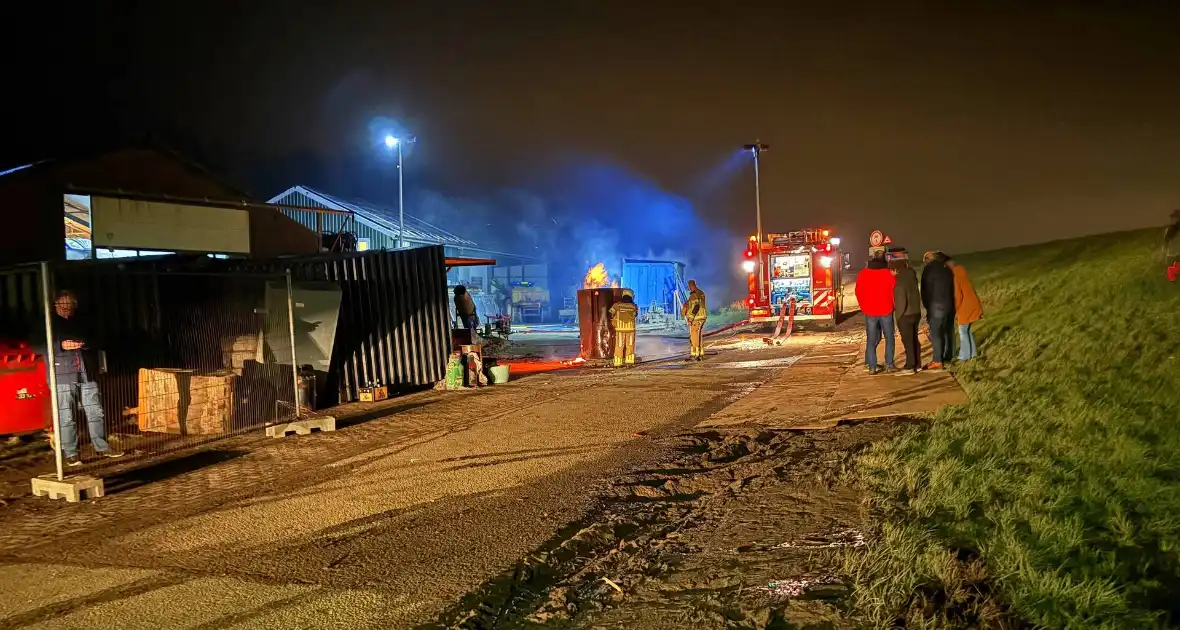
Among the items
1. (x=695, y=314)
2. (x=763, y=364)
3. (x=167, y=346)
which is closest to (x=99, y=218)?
(x=167, y=346)

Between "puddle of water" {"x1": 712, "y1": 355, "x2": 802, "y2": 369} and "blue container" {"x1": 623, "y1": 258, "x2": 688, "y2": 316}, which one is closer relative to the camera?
"puddle of water" {"x1": 712, "y1": 355, "x2": 802, "y2": 369}

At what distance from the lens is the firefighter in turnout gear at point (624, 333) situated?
16.0 meters

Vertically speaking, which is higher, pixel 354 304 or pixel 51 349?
pixel 354 304

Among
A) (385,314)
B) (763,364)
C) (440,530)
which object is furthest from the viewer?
(763,364)

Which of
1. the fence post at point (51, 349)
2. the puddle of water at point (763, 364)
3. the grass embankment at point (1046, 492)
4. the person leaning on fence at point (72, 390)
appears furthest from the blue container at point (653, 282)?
the fence post at point (51, 349)

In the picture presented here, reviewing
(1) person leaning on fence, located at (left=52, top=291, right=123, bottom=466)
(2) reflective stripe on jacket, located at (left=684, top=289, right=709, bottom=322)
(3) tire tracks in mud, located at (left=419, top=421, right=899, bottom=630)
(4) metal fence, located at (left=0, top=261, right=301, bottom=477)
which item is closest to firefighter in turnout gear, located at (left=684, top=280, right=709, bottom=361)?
(2) reflective stripe on jacket, located at (left=684, top=289, right=709, bottom=322)

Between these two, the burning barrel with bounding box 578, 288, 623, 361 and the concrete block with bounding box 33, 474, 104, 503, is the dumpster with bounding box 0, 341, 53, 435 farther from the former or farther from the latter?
the burning barrel with bounding box 578, 288, 623, 361

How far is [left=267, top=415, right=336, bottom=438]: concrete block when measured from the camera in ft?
31.4

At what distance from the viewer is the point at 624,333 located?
16062 mm

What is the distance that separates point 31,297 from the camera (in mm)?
11047

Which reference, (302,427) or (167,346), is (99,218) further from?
(302,427)

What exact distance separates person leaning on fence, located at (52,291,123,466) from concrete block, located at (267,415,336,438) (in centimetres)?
179

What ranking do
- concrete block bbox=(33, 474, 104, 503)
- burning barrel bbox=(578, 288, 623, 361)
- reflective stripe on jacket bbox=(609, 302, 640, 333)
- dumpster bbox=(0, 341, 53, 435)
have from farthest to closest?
burning barrel bbox=(578, 288, 623, 361), reflective stripe on jacket bbox=(609, 302, 640, 333), dumpster bbox=(0, 341, 53, 435), concrete block bbox=(33, 474, 104, 503)

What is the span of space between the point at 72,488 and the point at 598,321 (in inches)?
441
